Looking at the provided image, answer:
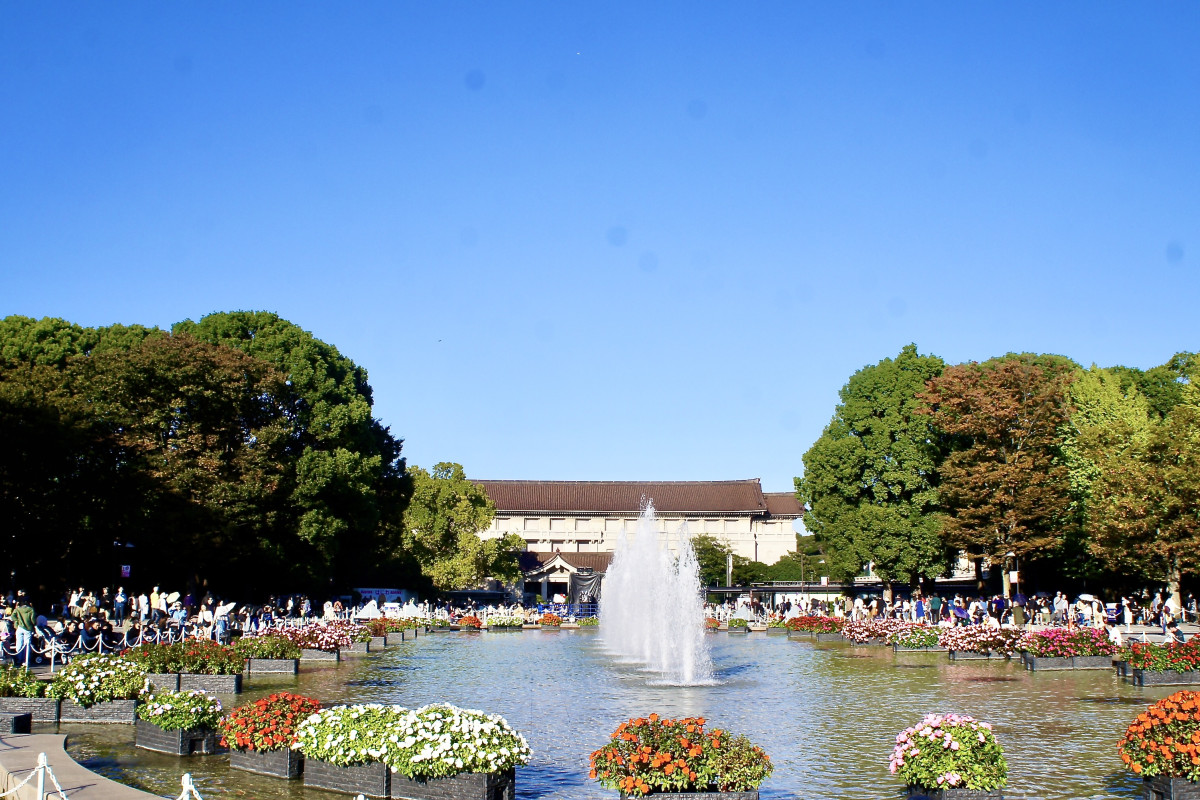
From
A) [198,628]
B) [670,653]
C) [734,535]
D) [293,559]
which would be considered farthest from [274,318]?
[734,535]

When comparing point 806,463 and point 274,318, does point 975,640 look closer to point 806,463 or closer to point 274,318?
point 806,463

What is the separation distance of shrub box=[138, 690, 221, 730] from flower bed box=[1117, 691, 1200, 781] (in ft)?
39.3

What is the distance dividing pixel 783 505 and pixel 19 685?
4151 inches

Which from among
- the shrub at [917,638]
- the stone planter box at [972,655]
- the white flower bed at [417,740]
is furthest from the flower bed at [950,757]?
the shrub at [917,638]

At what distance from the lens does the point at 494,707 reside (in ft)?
69.8

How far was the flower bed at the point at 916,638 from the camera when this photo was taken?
37.2 m

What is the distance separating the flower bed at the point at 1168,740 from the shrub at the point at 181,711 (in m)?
12.0

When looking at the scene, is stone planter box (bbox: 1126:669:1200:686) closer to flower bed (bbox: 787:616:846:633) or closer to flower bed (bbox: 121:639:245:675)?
flower bed (bbox: 121:639:245:675)

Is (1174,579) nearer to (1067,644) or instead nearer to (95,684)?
(1067,644)

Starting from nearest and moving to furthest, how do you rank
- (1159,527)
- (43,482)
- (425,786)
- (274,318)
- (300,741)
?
(425,786), (300,741), (43,482), (1159,527), (274,318)

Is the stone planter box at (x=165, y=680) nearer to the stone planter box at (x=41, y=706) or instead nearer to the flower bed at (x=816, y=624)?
the stone planter box at (x=41, y=706)

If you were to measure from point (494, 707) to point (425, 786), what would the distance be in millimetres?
9645

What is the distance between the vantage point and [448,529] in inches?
2756

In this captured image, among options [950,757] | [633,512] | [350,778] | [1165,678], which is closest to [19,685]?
[350,778]
